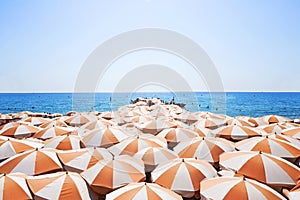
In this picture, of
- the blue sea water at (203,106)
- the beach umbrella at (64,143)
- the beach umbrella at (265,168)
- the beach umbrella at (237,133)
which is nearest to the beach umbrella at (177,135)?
the beach umbrella at (237,133)

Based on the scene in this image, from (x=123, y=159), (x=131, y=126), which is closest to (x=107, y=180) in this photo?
(x=123, y=159)

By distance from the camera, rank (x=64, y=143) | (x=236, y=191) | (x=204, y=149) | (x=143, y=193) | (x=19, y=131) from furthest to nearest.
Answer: (x=19, y=131) < (x=64, y=143) < (x=204, y=149) < (x=236, y=191) < (x=143, y=193)

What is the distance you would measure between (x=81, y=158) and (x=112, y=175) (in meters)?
1.44

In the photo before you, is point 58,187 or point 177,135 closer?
point 58,187

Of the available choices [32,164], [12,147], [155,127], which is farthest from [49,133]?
[155,127]

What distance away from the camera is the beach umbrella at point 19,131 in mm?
9188

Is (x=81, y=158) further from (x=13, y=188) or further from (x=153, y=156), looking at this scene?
(x=153, y=156)

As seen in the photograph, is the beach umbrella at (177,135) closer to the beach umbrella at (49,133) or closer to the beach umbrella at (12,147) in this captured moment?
the beach umbrella at (49,133)

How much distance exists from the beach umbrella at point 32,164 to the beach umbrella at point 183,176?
113 inches

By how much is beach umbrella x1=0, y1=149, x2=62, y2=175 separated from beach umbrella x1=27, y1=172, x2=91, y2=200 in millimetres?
1084

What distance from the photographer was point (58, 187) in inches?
163

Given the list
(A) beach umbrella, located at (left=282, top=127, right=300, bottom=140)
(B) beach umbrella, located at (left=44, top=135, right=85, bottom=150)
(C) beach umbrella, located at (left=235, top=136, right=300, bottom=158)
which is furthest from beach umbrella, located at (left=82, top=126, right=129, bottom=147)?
(A) beach umbrella, located at (left=282, top=127, right=300, bottom=140)

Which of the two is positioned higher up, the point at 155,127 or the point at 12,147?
the point at 155,127

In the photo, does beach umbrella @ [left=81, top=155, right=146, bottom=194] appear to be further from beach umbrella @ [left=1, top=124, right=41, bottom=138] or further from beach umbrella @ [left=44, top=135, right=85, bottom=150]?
beach umbrella @ [left=1, top=124, right=41, bottom=138]
